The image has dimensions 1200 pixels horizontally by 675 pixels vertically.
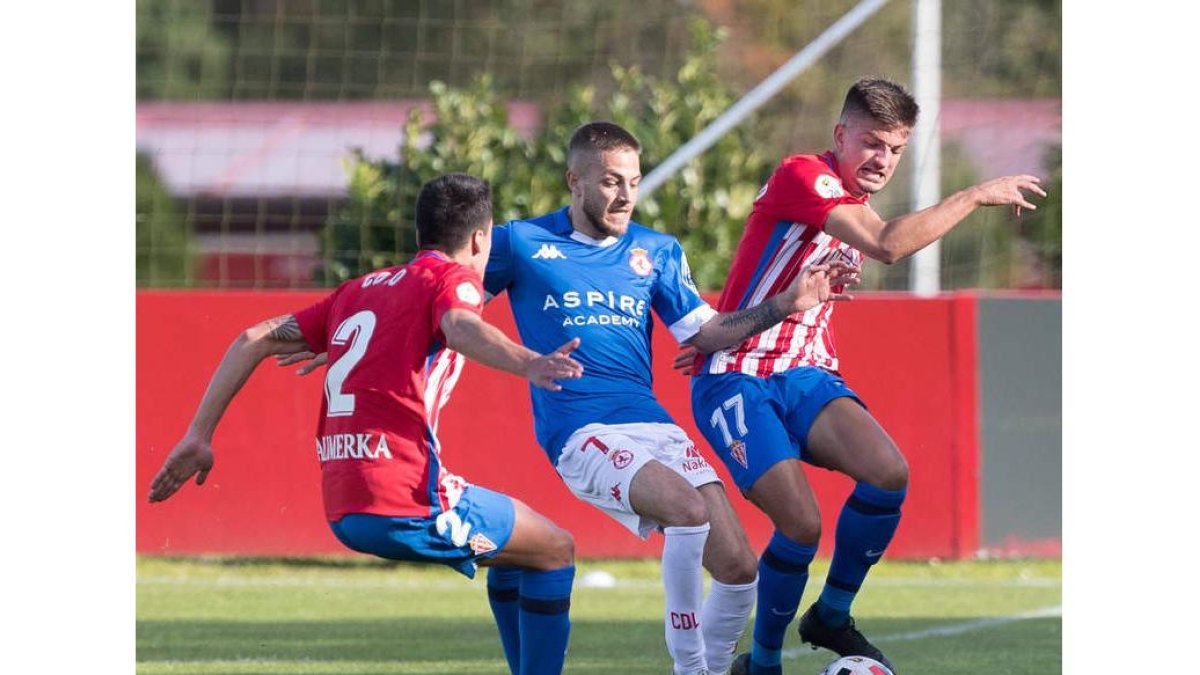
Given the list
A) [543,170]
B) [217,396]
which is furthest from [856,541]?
[543,170]

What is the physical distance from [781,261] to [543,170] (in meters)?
7.39

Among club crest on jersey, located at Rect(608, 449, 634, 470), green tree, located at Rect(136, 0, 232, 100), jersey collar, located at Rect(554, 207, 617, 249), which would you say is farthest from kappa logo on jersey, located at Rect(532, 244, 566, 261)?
green tree, located at Rect(136, 0, 232, 100)

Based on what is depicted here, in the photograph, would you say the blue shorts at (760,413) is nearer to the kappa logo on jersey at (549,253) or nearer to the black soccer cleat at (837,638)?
the black soccer cleat at (837,638)

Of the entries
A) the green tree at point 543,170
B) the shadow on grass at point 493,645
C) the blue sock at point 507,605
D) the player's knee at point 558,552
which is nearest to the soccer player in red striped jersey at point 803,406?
the player's knee at point 558,552

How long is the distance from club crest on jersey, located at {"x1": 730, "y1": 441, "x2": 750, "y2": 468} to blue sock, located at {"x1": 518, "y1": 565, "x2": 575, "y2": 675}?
0.95 m

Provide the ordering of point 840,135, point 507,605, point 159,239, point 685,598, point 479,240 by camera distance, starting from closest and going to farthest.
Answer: point 479,240 → point 685,598 → point 507,605 → point 840,135 → point 159,239

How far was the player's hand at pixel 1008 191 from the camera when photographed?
6.64 metres

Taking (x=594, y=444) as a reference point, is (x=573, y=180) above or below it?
above

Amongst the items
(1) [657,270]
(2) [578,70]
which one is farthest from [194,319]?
(2) [578,70]

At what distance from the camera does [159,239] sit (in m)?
20.6

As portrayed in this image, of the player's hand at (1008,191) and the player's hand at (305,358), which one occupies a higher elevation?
the player's hand at (1008,191)

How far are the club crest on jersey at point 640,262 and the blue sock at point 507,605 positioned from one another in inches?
50.5

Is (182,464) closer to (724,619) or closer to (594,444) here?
(594,444)

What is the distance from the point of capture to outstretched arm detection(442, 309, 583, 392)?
567 centimetres
